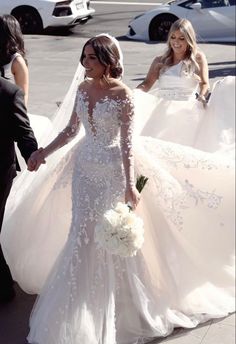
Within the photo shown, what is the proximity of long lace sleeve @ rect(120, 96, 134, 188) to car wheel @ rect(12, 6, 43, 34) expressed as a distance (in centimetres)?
1477

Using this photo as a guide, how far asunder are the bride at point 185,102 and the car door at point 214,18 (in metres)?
11.0

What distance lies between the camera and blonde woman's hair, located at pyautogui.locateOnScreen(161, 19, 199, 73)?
5.85 meters

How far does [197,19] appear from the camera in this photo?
1686 cm

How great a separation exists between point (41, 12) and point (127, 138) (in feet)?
48.2

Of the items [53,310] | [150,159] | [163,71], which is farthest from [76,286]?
[163,71]

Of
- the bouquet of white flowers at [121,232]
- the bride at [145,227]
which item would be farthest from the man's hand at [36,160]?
the bouquet of white flowers at [121,232]

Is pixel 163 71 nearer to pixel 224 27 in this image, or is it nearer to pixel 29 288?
pixel 29 288

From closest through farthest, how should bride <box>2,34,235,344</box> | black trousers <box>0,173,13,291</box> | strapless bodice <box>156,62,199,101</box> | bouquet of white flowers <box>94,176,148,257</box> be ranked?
1. bouquet of white flowers <box>94,176,148,257</box>
2. bride <box>2,34,235,344</box>
3. black trousers <box>0,173,13,291</box>
4. strapless bodice <box>156,62,199,101</box>

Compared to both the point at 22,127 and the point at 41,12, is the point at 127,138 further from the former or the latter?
the point at 41,12

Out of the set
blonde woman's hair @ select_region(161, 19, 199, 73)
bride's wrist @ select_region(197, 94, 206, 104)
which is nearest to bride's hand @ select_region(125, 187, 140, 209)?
bride's wrist @ select_region(197, 94, 206, 104)

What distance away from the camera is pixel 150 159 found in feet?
14.5

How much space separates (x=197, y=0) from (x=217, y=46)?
1.83 m

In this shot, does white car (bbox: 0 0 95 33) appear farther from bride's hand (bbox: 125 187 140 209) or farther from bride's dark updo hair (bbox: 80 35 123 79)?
bride's hand (bbox: 125 187 140 209)

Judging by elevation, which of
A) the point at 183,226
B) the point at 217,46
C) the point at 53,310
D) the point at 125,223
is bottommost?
the point at 217,46
